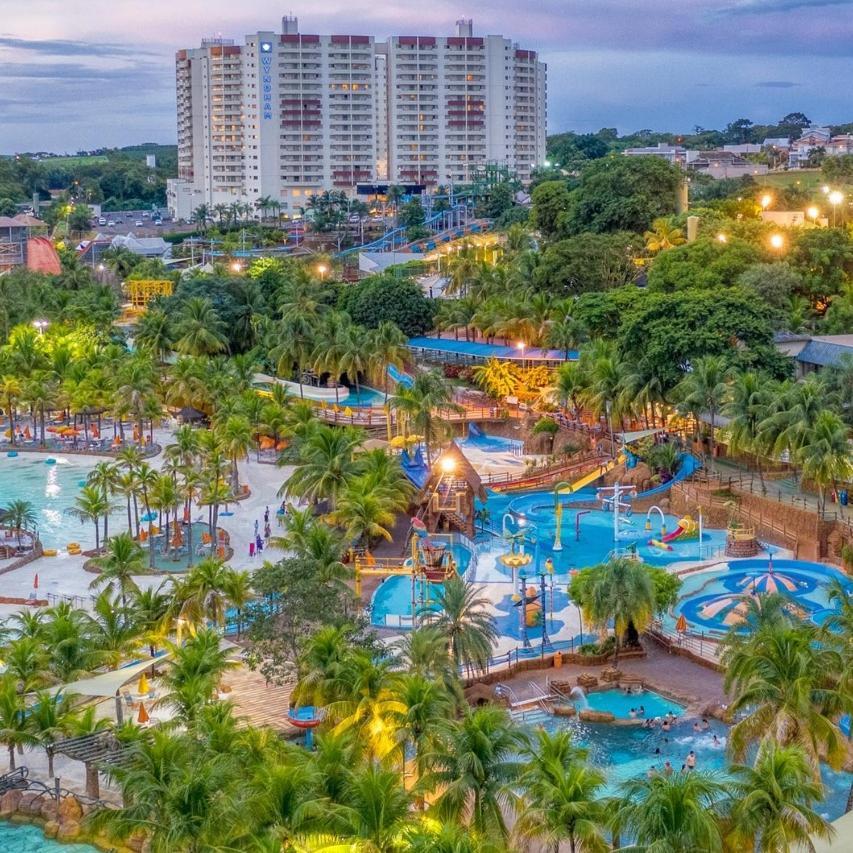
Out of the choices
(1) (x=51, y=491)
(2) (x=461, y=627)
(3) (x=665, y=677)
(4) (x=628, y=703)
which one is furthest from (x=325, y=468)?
(1) (x=51, y=491)

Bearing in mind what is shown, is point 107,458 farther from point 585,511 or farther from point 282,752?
point 282,752

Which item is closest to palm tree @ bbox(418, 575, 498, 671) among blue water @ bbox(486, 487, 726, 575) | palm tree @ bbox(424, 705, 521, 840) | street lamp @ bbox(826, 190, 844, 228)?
palm tree @ bbox(424, 705, 521, 840)

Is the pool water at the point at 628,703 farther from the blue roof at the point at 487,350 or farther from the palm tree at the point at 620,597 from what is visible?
the blue roof at the point at 487,350

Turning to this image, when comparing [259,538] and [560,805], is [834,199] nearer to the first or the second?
[259,538]

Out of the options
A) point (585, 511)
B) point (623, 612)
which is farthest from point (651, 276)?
point (623, 612)

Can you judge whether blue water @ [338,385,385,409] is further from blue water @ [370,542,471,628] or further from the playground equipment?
blue water @ [370,542,471,628]

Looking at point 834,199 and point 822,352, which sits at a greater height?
point 834,199

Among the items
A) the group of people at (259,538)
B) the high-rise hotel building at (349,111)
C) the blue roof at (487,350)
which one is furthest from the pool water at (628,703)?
the high-rise hotel building at (349,111)

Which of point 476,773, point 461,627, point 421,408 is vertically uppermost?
point 421,408

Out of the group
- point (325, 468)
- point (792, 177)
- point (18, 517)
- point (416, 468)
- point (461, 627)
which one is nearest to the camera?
point (461, 627)
